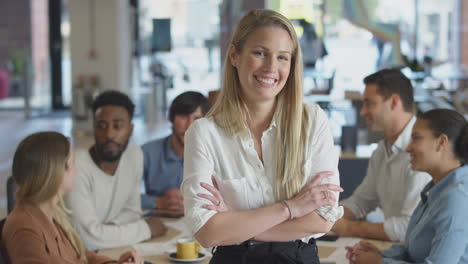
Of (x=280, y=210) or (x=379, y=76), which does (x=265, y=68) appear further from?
(x=379, y=76)

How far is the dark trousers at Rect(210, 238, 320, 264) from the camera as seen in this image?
6.57 ft

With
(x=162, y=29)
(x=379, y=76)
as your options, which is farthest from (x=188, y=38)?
(x=379, y=76)

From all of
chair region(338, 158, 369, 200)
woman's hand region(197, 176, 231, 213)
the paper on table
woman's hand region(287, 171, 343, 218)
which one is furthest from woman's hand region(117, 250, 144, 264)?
chair region(338, 158, 369, 200)

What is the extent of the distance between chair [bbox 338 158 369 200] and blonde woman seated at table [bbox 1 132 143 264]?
7.32 feet

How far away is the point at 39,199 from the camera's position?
257cm

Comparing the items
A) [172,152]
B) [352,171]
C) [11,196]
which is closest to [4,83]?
[172,152]

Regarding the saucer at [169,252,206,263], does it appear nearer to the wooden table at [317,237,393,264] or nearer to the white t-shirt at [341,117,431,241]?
the wooden table at [317,237,393,264]

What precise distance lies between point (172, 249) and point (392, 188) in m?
1.23

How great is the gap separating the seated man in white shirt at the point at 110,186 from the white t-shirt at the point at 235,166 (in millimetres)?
1281

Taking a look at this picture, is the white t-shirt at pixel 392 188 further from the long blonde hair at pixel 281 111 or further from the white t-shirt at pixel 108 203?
the long blonde hair at pixel 281 111

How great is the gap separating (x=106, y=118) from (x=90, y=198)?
442 millimetres

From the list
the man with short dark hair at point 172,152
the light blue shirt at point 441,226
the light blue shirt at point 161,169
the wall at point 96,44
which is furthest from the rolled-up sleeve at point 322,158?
the wall at point 96,44

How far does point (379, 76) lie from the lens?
381cm

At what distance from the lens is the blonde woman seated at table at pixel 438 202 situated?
2.52 meters
